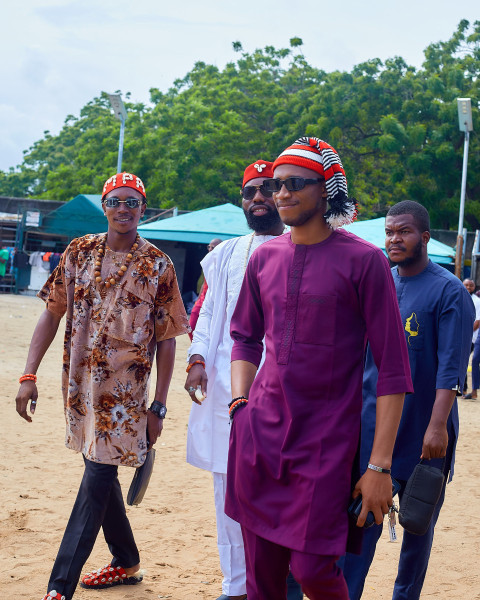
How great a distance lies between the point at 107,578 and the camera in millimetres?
4145

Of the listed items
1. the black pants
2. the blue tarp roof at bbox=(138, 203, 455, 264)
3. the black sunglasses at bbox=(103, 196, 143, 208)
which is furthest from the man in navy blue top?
the blue tarp roof at bbox=(138, 203, 455, 264)

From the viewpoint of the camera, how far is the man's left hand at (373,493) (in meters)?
2.52

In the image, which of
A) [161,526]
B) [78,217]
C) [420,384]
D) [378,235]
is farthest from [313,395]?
[78,217]

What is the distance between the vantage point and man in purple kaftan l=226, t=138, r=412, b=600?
8.33ft

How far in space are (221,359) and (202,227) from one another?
1393 centimetres

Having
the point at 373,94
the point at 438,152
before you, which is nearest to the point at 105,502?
the point at 438,152

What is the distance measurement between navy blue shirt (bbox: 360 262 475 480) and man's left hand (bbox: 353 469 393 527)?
37.7 inches

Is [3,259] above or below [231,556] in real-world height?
above

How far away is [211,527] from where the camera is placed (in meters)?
5.26

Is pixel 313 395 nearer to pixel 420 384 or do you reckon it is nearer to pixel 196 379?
pixel 420 384

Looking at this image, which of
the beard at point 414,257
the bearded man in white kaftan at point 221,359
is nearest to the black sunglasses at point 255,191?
the bearded man in white kaftan at point 221,359

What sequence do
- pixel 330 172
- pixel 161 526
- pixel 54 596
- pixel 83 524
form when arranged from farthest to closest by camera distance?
pixel 161 526 → pixel 83 524 → pixel 54 596 → pixel 330 172

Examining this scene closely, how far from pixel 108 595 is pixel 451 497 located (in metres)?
3.59

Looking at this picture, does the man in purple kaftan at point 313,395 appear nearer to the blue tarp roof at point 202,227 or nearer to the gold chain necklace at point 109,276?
the gold chain necklace at point 109,276
